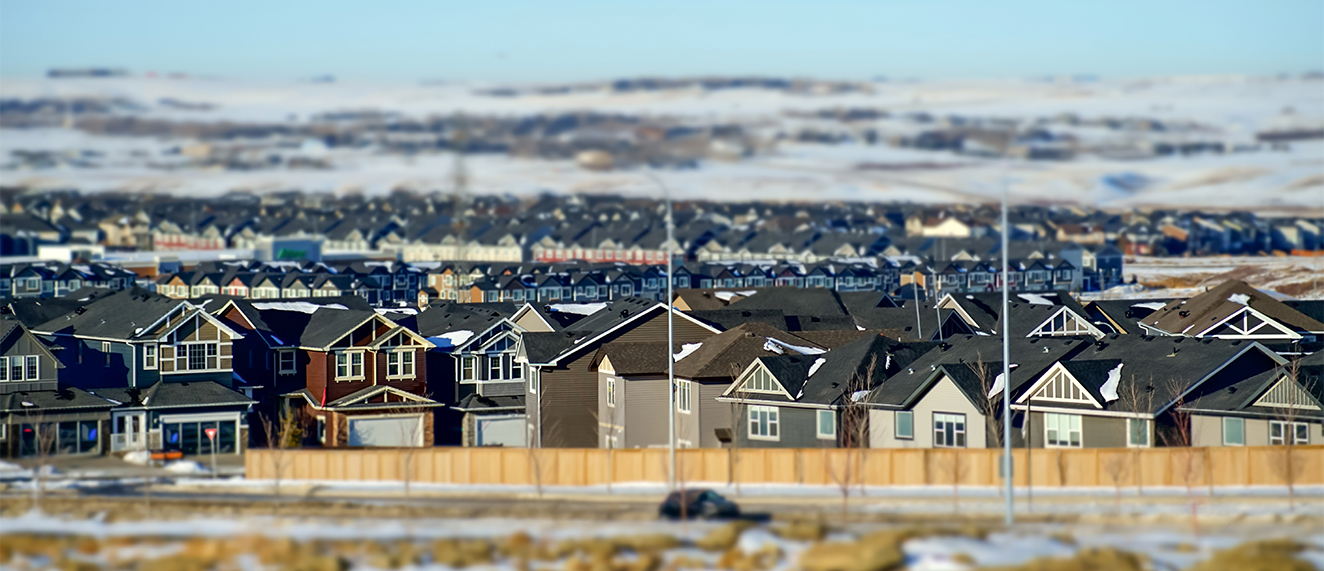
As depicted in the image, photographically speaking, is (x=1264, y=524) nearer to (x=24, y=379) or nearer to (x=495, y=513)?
(x=495, y=513)

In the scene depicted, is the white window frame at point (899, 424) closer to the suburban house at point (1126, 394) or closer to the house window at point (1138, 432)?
the suburban house at point (1126, 394)

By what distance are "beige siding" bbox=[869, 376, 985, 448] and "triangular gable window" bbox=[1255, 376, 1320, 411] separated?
9.67 meters

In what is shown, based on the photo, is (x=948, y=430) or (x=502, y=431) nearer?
(x=948, y=430)

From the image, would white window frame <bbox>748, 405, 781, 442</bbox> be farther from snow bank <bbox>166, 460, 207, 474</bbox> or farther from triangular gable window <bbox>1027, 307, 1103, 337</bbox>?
triangular gable window <bbox>1027, 307, 1103, 337</bbox>

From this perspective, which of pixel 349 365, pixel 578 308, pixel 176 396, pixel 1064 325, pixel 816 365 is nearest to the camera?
pixel 816 365

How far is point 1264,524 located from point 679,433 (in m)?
27.8

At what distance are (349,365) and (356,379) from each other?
27.3 inches

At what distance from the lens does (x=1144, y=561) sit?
3697 centimetres

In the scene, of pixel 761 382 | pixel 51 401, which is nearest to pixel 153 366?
pixel 51 401

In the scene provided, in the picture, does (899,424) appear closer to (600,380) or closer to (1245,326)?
(600,380)

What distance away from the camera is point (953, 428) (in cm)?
5884

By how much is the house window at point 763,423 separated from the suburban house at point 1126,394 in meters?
9.10

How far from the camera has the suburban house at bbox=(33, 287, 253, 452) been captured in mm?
66375

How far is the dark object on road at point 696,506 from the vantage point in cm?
4334
